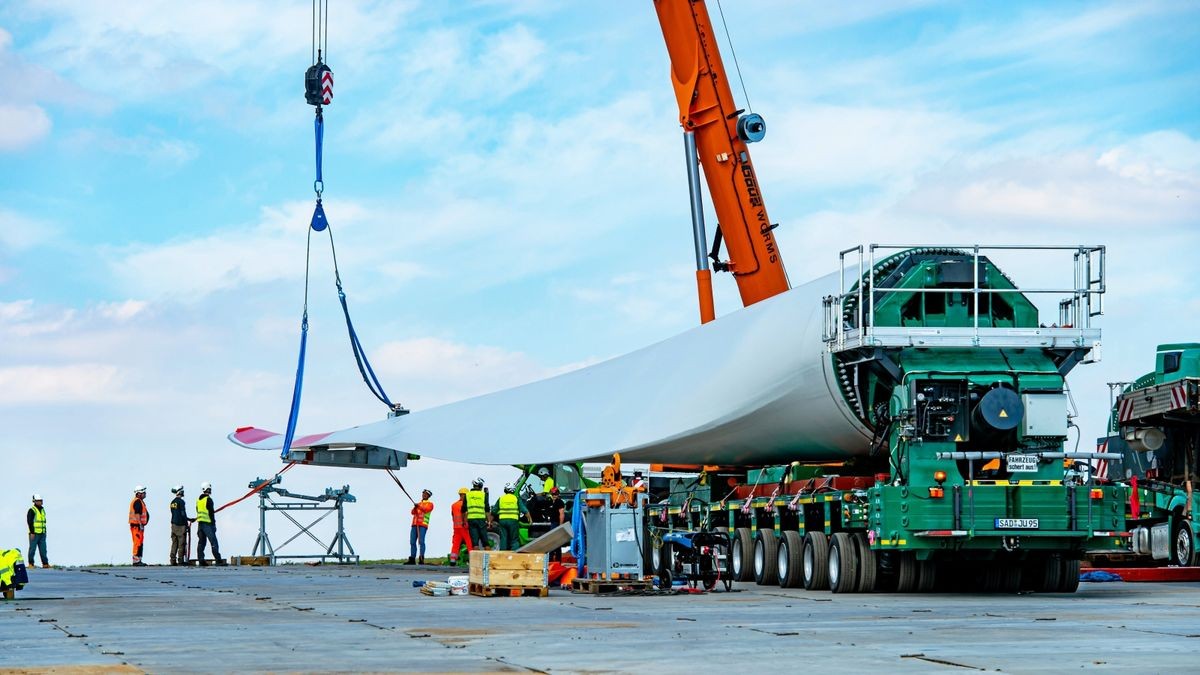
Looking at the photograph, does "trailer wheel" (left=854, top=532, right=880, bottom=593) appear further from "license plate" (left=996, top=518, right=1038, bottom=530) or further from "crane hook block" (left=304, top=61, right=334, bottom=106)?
"crane hook block" (left=304, top=61, right=334, bottom=106)

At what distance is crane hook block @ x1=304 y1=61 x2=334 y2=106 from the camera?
2973cm

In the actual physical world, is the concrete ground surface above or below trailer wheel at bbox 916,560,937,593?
below

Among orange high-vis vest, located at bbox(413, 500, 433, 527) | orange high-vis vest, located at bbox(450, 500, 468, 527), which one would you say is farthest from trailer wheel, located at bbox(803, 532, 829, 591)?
orange high-vis vest, located at bbox(413, 500, 433, 527)

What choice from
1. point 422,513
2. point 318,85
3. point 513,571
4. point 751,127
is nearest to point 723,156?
point 751,127

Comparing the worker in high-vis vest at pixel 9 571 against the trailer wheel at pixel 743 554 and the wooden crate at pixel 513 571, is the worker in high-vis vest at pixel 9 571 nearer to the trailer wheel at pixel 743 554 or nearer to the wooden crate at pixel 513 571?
the wooden crate at pixel 513 571

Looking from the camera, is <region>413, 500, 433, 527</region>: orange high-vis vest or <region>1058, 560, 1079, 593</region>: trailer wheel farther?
<region>413, 500, 433, 527</region>: orange high-vis vest

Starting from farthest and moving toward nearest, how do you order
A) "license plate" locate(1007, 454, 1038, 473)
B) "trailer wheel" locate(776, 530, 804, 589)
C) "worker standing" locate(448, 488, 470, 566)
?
1. "worker standing" locate(448, 488, 470, 566)
2. "trailer wheel" locate(776, 530, 804, 589)
3. "license plate" locate(1007, 454, 1038, 473)

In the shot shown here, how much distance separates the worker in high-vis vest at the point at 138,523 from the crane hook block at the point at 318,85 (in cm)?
1347

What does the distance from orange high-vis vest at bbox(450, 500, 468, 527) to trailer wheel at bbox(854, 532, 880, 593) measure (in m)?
13.5

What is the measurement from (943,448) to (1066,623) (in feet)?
18.9

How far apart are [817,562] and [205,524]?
19357mm

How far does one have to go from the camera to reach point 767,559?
25734 millimetres

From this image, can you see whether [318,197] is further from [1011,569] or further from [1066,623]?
[1066,623]

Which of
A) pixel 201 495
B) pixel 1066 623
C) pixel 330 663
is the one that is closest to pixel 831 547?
pixel 1066 623
